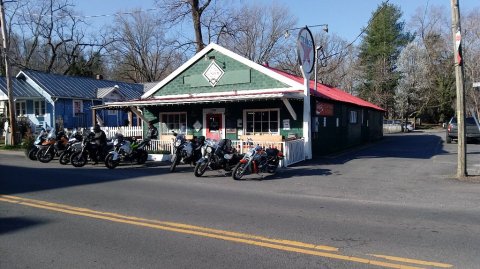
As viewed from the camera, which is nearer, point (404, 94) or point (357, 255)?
point (357, 255)

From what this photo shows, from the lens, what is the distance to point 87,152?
15.8m

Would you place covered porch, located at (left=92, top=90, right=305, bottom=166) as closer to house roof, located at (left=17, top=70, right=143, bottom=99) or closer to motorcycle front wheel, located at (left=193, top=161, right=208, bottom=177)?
motorcycle front wheel, located at (left=193, top=161, right=208, bottom=177)

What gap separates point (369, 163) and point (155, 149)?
8.91 metres

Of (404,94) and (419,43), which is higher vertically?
(419,43)

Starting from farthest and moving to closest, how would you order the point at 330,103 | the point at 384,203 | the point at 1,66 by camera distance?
1. the point at 1,66
2. the point at 330,103
3. the point at 384,203

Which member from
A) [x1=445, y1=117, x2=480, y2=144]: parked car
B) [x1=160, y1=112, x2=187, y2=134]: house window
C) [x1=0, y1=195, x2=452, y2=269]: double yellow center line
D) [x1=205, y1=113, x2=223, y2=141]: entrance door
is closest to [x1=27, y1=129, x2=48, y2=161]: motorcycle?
[x1=160, y1=112, x2=187, y2=134]: house window

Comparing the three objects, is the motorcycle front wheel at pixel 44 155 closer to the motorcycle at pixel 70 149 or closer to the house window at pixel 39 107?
the motorcycle at pixel 70 149

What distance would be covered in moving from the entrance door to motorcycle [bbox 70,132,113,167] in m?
5.08

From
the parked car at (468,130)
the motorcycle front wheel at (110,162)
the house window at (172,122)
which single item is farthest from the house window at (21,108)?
the parked car at (468,130)

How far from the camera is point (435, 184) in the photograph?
11531 mm

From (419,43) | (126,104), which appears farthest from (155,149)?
(419,43)

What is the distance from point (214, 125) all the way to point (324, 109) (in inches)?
199

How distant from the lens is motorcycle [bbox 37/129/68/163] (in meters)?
16.9

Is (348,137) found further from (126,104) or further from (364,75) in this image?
(364,75)
